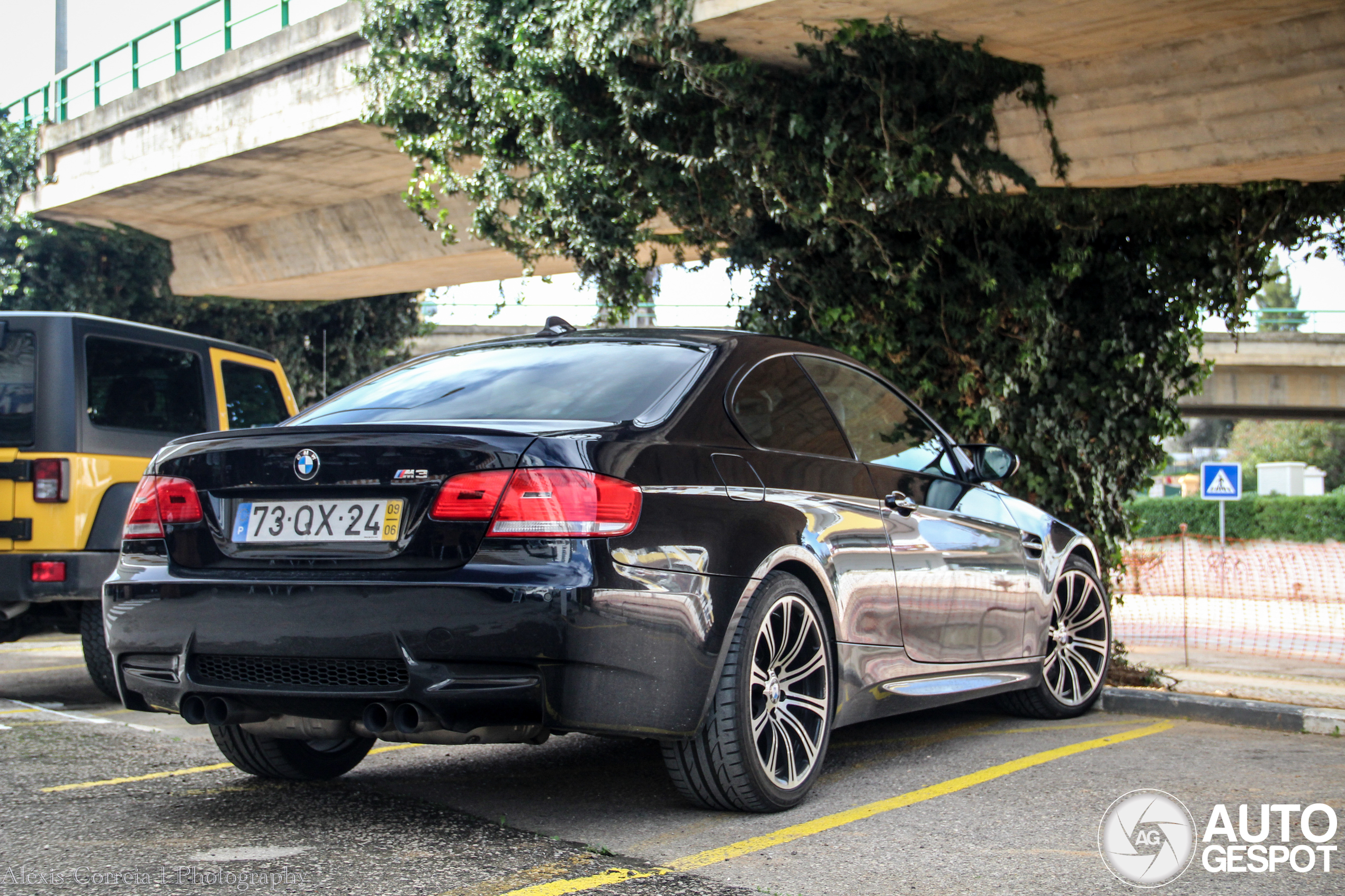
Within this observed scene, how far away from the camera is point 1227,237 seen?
9492 mm

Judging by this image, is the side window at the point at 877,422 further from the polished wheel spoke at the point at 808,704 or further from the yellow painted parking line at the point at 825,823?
the yellow painted parking line at the point at 825,823

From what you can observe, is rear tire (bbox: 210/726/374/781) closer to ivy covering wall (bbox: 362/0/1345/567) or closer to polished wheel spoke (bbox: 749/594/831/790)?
polished wheel spoke (bbox: 749/594/831/790)

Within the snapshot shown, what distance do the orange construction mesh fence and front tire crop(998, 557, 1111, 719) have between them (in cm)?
333

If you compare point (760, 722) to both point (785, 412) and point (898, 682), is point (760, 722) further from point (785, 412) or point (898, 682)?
point (785, 412)

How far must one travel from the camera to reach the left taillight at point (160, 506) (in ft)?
12.4

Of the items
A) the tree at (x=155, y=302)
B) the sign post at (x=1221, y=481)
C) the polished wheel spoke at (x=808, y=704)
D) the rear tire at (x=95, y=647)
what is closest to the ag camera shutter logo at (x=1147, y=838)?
the polished wheel spoke at (x=808, y=704)

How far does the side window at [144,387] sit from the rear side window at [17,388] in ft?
0.92

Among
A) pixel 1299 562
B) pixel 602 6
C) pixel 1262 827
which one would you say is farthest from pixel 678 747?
pixel 1299 562

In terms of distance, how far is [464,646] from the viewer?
3332 millimetres

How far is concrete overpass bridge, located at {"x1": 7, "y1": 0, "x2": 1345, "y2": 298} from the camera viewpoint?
346 inches

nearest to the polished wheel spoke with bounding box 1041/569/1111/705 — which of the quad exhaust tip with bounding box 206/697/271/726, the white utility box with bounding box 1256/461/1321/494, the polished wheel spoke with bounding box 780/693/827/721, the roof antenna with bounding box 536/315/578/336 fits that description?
the polished wheel spoke with bounding box 780/693/827/721

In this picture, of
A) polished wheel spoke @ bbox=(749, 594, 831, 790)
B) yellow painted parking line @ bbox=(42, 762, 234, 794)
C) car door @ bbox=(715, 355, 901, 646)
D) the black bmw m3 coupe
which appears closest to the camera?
the black bmw m3 coupe

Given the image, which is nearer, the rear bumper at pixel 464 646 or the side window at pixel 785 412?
the rear bumper at pixel 464 646

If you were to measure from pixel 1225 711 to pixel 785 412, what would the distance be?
3352mm
